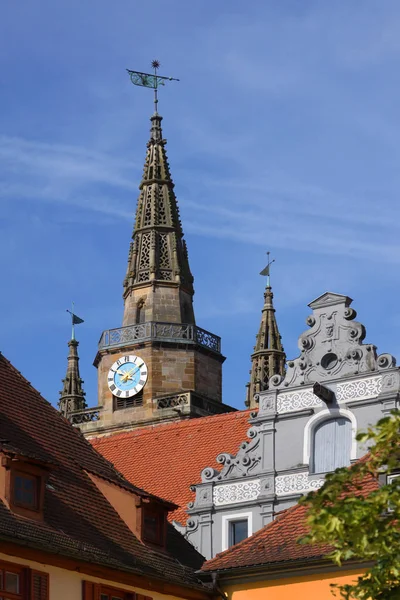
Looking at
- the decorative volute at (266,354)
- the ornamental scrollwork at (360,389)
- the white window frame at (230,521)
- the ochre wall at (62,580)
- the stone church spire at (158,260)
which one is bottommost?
the ochre wall at (62,580)

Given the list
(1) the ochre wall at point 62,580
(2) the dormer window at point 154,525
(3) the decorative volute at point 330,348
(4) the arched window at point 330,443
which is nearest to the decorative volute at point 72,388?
(3) the decorative volute at point 330,348

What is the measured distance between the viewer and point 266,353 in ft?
215

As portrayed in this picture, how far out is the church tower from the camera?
203 ft

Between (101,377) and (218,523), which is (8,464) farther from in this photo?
(101,377)

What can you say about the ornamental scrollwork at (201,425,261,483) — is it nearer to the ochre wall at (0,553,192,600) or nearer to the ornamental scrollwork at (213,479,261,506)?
the ornamental scrollwork at (213,479,261,506)

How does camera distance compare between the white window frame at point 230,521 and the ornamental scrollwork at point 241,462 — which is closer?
the white window frame at point 230,521

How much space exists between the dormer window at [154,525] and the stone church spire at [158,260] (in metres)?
32.2

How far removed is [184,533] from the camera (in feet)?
126

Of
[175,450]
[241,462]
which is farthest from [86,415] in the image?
[241,462]

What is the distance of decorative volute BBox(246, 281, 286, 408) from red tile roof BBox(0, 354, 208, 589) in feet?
102

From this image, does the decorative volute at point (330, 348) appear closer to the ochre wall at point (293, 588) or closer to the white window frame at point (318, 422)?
the white window frame at point (318, 422)

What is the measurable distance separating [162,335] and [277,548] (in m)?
33.3

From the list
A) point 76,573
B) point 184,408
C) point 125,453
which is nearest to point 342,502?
point 76,573

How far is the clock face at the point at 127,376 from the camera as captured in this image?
62.5 metres
